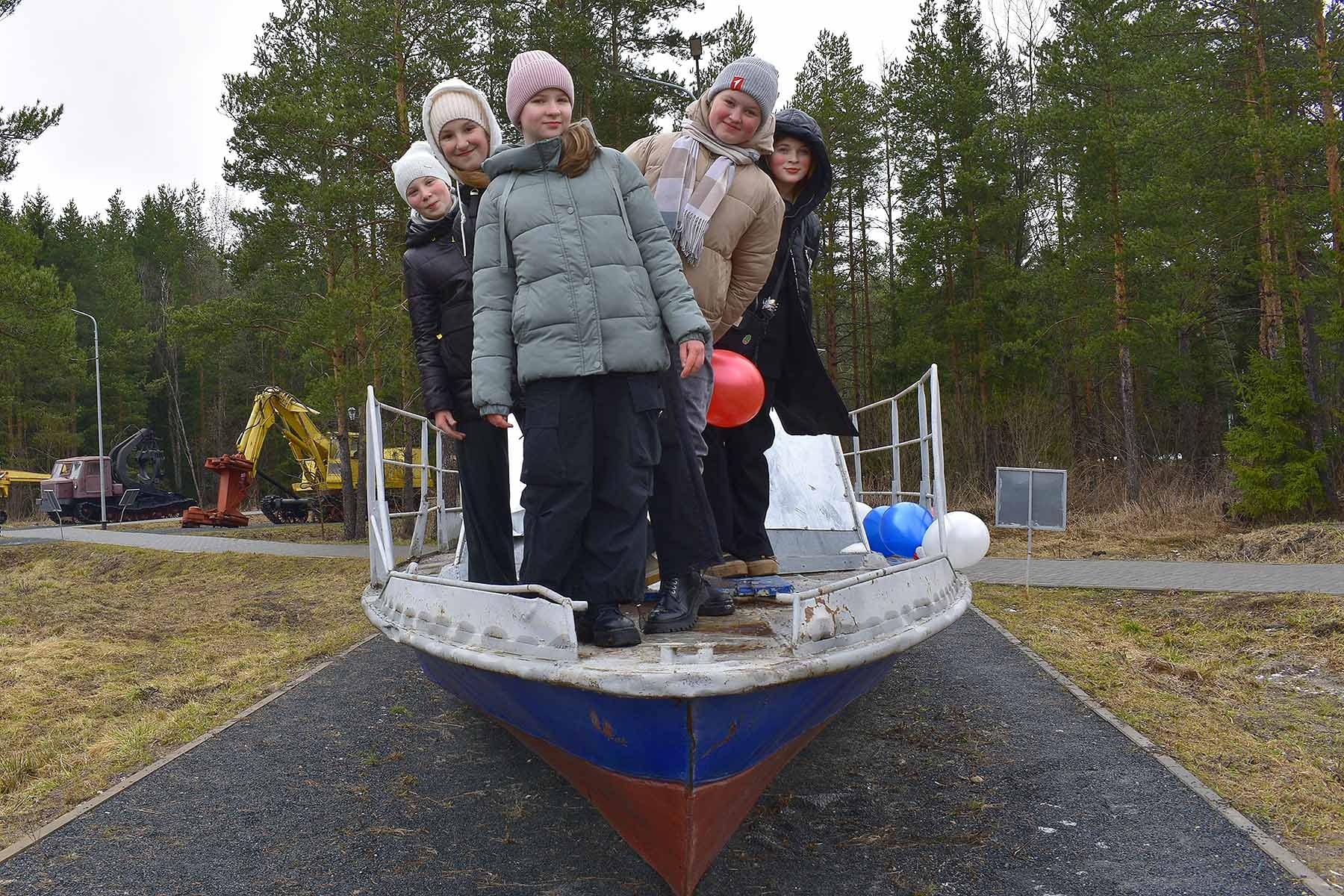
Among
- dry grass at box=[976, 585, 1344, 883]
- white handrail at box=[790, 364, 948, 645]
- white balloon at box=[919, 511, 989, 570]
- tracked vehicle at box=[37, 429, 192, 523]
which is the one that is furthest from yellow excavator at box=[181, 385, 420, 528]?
white balloon at box=[919, 511, 989, 570]

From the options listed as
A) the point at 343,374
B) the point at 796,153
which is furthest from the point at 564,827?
the point at 343,374

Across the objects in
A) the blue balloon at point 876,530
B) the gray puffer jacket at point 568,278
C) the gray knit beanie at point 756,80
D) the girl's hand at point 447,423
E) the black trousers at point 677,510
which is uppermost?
the gray knit beanie at point 756,80

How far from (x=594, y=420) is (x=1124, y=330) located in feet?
57.1

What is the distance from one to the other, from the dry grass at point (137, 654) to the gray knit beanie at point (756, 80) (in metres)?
3.71

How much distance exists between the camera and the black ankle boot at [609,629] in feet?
9.05

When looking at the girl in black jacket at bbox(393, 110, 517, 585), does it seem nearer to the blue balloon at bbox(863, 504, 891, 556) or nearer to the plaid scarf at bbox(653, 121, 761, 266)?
the plaid scarf at bbox(653, 121, 761, 266)

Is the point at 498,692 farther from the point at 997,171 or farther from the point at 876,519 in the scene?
the point at 997,171

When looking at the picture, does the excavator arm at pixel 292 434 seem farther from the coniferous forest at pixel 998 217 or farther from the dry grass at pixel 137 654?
the dry grass at pixel 137 654

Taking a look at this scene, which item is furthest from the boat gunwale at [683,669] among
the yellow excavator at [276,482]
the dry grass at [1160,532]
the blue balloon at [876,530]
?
the yellow excavator at [276,482]

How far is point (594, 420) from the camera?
2.93 m

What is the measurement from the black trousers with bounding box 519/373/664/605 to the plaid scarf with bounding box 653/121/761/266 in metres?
0.79

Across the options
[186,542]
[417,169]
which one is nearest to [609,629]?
[417,169]

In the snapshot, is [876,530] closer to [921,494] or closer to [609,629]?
[921,494]

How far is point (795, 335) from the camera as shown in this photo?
170 inches
